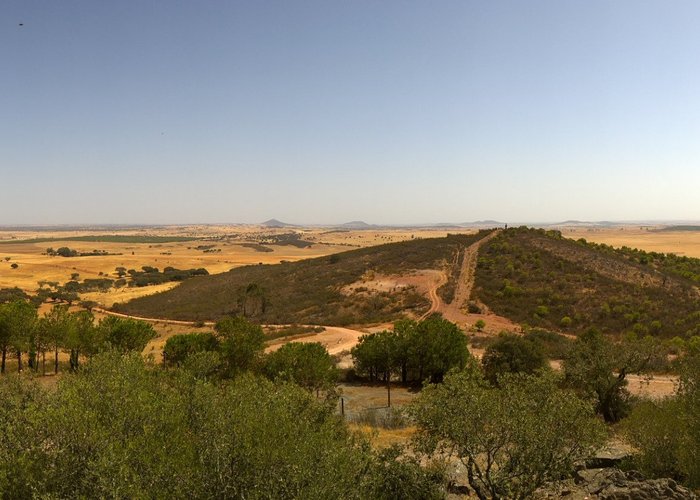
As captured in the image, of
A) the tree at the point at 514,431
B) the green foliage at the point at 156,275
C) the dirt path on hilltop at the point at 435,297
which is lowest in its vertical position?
the green foliage at the point at 156,275

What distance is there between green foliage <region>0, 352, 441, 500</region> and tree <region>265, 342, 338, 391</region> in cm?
1464

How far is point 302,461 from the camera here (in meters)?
10.3

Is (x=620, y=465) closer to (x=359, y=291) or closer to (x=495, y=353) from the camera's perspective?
(x=495, y=353)

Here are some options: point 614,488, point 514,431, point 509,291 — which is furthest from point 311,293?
point 514,431

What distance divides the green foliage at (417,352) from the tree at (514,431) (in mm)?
20894

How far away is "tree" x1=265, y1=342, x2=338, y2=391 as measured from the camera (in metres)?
28.9

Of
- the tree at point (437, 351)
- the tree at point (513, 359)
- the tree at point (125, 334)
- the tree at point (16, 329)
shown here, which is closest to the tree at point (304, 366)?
the tree at point (437, 351)

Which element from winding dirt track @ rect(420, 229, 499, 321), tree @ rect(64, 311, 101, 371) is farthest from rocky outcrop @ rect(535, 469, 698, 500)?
winding dirt track @ rect(420, 229, 499, 321)

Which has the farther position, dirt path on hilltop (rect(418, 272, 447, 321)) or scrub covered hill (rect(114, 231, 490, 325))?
scrub covered hill (rect(114, 231, 490, 325))

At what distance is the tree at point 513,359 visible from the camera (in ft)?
106

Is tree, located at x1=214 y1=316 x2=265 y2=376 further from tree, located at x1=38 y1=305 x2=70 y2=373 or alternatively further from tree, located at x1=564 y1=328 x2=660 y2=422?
tree, located at x1=564 y1=328 x2=660 y2=422

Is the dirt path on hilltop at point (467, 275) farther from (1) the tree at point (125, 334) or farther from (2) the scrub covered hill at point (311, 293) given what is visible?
(1) the tree at point (125, 334)

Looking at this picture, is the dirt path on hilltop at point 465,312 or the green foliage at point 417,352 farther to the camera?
the dirt path on hilltop at point 465,312

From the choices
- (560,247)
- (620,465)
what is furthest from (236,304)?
(620,465)
